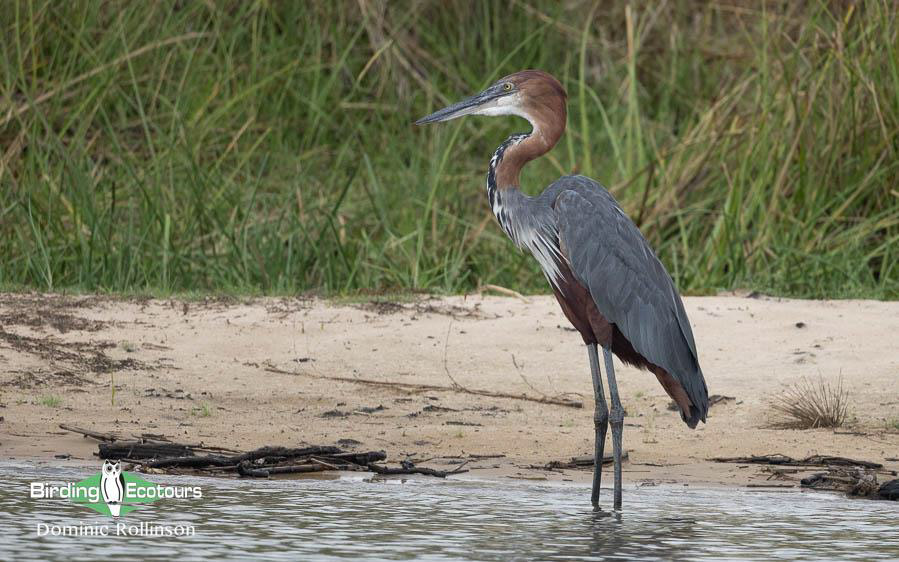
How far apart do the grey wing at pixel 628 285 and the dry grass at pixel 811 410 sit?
3.08 ft

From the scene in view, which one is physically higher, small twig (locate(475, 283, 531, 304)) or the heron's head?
the heron's head

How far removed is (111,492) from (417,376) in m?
2.11

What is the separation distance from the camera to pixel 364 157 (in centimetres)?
927

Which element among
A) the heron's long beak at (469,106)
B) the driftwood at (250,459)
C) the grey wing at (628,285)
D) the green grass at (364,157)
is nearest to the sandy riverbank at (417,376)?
the driftwood at (250,459)

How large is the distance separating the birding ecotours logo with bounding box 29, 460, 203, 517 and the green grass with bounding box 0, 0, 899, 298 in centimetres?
294

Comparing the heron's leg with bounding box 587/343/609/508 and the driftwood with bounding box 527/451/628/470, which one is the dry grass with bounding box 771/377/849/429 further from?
the heron's leg with bounding box 587/343/609/508

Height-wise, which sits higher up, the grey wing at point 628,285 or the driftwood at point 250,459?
the grey wing at point 628,285

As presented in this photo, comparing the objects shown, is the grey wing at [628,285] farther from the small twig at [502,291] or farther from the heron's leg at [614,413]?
the small twig at [502,291]

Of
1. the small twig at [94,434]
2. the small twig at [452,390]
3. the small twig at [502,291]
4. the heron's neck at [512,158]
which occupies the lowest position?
the small twig at [94,434]

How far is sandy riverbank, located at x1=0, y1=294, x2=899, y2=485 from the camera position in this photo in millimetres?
5645

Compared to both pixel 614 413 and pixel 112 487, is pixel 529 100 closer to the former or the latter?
pixel 614 413

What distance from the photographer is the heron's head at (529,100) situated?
5.51 metres

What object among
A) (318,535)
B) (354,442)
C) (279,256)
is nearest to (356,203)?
(279,256)

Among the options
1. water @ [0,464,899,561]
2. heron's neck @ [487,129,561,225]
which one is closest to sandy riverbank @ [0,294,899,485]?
water @ [0,464,899,561]
